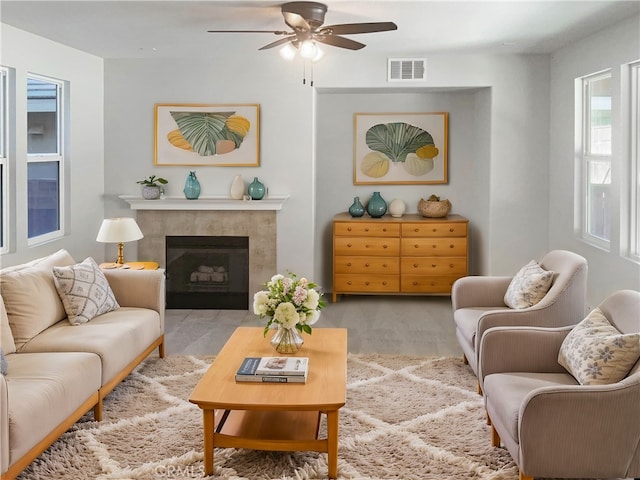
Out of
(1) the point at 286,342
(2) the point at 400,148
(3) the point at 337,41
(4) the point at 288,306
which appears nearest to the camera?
(4) the point at 288,306

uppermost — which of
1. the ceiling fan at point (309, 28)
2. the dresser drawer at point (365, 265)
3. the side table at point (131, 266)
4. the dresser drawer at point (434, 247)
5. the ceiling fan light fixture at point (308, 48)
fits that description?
the ceiling fan at point (309, 28)

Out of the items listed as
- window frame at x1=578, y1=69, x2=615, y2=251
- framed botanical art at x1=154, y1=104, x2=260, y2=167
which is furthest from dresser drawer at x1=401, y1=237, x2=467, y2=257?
framed botanical art at x1=154, y1=104, x2=260, y2=167

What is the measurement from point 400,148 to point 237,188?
1904 mm

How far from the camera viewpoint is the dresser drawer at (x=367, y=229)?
24.0ft

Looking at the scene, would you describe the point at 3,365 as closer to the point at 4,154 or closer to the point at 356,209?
the point at 4,154

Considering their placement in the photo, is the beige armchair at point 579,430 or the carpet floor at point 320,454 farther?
the carpet floor at point 320,454

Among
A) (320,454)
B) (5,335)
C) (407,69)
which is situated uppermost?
(407,69)

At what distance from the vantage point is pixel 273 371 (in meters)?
3.44

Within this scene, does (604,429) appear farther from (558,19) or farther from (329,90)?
(329,90)

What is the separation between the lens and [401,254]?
7.32 metres

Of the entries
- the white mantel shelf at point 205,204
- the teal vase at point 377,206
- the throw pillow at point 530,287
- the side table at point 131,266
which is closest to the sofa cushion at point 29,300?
the side table at point 131,266

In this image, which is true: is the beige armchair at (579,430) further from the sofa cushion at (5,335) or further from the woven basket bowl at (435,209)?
the woven basket bowl at (435,209)

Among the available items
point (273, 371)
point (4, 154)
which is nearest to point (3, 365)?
point (273, 371)

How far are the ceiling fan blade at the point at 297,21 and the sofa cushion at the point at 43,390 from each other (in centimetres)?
236
